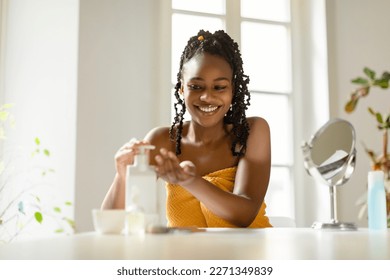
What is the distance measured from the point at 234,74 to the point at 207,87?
0.58 feet

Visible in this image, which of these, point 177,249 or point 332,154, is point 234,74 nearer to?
point 332,154

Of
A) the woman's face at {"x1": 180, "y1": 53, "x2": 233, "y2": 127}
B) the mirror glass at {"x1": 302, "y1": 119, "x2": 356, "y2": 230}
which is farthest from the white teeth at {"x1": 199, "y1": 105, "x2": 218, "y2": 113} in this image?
the mirror glass at {"x1": 302, "y1": 119, "x2": 356, "y2": 230}

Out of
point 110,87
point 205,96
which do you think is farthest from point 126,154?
point 110,87

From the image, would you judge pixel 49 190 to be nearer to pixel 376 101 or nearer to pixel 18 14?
pixel 18 14

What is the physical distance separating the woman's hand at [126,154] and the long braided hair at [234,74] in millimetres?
475

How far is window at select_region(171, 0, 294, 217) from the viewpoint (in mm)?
3209

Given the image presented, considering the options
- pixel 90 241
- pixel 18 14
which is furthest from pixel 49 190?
pixel 90 241

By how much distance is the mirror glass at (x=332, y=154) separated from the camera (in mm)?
1161

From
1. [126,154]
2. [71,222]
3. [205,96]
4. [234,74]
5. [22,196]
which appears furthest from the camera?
[22,196]

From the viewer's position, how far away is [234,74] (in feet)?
5.06

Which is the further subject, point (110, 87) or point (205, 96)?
point (110, 87)

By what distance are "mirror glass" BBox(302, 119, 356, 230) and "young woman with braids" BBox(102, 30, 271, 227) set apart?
189 millimetres

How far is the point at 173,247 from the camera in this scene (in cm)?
57

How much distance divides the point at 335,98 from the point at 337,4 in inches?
21.4
